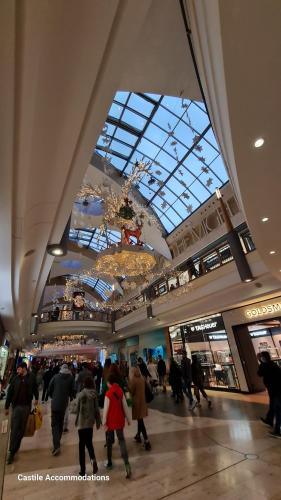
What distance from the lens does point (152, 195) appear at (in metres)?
12.5

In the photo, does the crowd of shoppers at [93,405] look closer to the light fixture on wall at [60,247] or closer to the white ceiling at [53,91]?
the light fixture on wall at [60,247]

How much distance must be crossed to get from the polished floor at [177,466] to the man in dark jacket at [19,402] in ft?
1.08

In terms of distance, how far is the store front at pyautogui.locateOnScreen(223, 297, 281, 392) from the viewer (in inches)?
354

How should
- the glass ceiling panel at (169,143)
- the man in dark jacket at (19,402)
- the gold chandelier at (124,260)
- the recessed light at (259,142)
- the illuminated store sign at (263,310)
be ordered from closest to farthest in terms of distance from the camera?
the recessed light at (259,142) < the man in dark jacket at (19,402) < the gold chandelier at (124,260) < the glass ceiling panel at (169,143) < the illuminated store sign at (263,310)

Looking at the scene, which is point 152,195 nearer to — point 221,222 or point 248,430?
point 221,222

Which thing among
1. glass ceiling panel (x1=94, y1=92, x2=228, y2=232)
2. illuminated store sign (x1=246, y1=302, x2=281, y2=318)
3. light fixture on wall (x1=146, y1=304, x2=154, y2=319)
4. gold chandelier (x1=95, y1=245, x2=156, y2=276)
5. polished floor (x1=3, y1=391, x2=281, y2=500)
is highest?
glass ceiling panel (x1=94, y1=92, x2=228, y2=232)

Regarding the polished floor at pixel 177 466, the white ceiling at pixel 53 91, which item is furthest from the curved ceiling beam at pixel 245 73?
the polished floor at pixel 177 466

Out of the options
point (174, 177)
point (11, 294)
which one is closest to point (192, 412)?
point (11, 294)

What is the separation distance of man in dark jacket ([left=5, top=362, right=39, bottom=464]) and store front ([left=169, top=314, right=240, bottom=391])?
28.3 feet

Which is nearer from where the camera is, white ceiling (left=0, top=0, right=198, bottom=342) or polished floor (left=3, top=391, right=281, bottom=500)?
white ceiling (left=0, top=0, right=198, bottom=342)

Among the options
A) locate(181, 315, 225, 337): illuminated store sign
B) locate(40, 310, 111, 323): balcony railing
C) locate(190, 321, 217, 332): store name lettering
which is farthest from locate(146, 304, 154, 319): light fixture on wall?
locate(40, 310, 111, 323): balcony railing

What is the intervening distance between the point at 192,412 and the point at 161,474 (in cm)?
382

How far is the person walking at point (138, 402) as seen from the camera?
4262 millimetres

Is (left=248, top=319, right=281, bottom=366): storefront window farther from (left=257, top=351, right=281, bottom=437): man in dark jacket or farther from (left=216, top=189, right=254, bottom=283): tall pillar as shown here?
(left=257, top=351, right=281, bottom=437): man in dark jacket
